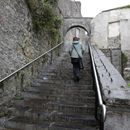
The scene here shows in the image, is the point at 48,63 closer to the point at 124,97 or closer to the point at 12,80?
the point at 12,80

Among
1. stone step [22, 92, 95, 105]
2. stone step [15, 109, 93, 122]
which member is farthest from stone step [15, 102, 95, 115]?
stone step [22, 92, 95, 105]

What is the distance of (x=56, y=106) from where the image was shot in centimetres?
622

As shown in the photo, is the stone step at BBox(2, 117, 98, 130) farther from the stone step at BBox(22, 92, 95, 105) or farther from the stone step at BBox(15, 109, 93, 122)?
the stone step at BBox(22, 92, 95, 105)

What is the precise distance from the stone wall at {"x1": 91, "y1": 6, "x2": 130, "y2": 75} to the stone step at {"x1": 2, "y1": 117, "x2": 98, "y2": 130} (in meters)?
14.0

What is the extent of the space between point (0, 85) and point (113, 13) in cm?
1685

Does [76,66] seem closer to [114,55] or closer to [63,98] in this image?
[63,98]

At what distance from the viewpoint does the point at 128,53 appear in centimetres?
1978

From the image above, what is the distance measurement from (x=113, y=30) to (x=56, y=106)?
16058 mm

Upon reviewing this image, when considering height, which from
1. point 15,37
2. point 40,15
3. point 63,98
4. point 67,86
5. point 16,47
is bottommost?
point 63,98

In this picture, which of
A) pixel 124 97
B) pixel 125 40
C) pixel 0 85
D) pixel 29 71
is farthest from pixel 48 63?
pixel 125 40

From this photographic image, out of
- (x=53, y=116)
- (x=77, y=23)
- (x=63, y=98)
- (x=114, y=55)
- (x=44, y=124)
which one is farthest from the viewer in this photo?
(x=77, y=23)

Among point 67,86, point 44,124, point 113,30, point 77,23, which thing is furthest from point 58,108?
point 77,23

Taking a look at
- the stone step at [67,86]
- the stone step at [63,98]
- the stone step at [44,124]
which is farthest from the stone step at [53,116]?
the stone step at [67,86]

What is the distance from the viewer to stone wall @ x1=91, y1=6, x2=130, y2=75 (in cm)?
2034
